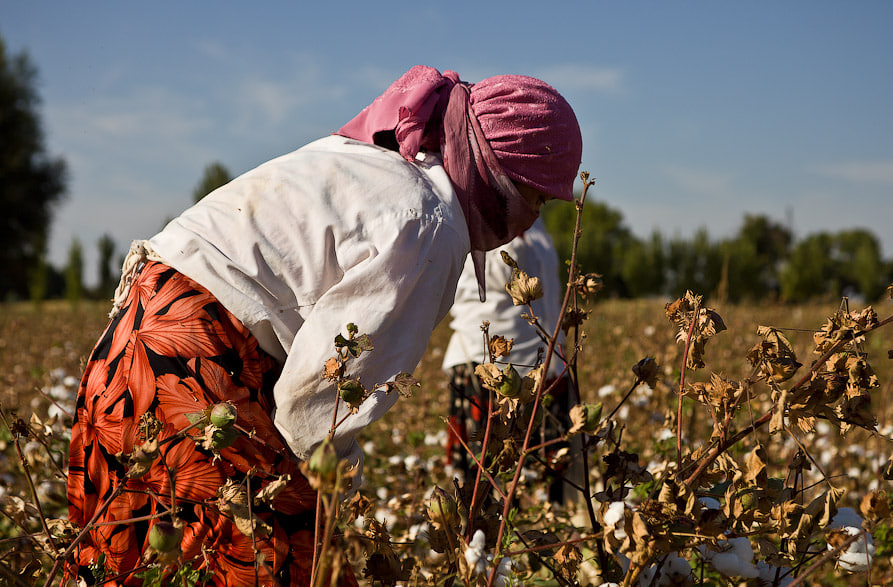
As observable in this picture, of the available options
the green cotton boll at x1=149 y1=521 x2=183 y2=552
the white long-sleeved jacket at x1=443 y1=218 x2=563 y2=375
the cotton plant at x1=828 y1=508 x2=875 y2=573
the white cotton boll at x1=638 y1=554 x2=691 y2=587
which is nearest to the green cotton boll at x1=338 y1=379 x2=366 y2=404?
the green cotton boll at x1=149 y1=521 x2=183 y2=552

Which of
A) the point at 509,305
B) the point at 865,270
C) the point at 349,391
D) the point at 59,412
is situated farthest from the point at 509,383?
the point at 865,270

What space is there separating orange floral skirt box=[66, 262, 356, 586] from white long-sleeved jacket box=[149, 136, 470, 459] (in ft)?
0.17

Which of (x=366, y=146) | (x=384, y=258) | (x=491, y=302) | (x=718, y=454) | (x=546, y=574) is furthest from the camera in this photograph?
(x=491, y=302)

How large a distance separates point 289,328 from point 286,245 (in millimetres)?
139

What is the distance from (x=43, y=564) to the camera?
111cm

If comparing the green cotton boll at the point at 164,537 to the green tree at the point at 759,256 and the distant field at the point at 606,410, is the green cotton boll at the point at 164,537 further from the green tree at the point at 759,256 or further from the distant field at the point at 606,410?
the green tree at the point at 759,256

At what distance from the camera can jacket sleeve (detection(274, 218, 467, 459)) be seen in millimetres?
1185

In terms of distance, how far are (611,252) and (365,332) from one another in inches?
1747

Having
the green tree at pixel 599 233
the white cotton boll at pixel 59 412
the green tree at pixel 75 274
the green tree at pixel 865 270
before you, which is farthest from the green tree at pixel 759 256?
the white cotton boll at pixel 59 412

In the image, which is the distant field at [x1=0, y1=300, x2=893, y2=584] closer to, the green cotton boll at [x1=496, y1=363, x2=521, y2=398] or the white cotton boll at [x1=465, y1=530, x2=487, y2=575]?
the green cotton boll at [x1=496, y1=363, x2=521, y2=398]

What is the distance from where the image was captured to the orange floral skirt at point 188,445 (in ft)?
4.01

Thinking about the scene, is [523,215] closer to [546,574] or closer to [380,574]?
[380,574]

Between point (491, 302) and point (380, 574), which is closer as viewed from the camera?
point (380, 574)

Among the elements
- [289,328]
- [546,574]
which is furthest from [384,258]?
[546,574]
